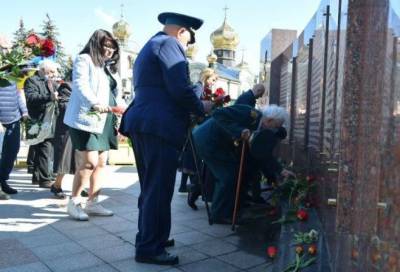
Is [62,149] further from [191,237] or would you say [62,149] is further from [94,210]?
[191,237]

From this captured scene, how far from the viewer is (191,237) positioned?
4328mm

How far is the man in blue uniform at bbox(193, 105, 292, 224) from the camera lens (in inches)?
175

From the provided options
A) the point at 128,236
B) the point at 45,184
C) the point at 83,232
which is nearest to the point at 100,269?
the point at 128,236

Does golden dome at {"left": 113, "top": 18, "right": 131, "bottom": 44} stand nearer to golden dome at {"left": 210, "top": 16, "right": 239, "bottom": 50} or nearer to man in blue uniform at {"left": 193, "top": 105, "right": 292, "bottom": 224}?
golden dome at {"left": 210, "top": 16, "right": 239, "bottom": 50}

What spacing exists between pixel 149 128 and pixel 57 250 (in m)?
1.34

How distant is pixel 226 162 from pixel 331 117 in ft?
5.50

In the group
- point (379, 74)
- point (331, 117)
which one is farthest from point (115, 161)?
point (379, 74)

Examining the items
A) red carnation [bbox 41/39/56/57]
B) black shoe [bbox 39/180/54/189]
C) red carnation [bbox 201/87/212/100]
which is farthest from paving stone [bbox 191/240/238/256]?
black shoe [bbox 39/180/54/189]

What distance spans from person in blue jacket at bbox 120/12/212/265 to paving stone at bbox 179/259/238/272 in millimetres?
122

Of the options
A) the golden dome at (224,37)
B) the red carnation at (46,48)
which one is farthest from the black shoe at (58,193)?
the golden dome at (224,37)

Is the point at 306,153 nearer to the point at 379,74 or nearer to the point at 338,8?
the point at 338,8

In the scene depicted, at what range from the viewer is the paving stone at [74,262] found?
3.38 meters

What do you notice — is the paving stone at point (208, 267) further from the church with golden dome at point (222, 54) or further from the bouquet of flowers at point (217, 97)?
the church with golden dome at point (222, 54)

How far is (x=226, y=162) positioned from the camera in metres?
4.64
